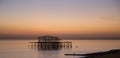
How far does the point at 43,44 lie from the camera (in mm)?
25594

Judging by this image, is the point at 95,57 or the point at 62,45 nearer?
the point at 95,57

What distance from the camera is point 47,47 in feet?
81.6

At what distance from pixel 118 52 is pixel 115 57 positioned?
0.85 meters

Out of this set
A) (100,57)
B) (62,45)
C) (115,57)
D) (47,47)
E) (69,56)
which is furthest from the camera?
(62,45)

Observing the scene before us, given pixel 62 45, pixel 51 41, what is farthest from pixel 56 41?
pixel 62 45

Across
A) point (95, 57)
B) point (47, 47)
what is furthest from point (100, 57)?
point (47, 47)

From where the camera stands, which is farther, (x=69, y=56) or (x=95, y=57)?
(x=69, y=56)

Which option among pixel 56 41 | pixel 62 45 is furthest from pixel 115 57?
pixel 62 45

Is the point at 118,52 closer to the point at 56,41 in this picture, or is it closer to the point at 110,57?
the point at 110,57

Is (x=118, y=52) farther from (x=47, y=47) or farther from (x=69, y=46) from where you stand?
(x=69, y=46)

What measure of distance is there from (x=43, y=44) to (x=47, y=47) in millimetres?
884

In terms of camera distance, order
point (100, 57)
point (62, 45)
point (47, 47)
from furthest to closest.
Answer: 1. point (62, 45)
2. point (47, 47)
3. point (100, 57)

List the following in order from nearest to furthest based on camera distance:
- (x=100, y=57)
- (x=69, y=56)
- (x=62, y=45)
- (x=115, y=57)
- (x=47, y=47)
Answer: (x=115, y=57) < (x=100, y=57) < (x=69, y=56) < (x=47, y=47) < (x=62, y=45)

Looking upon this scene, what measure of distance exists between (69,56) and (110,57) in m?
5.81
